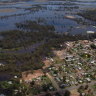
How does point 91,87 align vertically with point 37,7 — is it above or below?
below

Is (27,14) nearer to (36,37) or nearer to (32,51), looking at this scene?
(36,37)

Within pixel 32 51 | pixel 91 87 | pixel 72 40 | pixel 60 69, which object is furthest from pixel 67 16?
pixel 91 87

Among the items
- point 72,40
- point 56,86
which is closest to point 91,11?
point 72,40

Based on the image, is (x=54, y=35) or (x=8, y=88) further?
(x=54, y=35)

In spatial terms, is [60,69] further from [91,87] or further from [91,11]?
[91,11]

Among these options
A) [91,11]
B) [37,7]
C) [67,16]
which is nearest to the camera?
[67,16]

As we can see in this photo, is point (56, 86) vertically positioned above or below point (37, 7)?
below

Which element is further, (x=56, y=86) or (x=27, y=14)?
(x=27, y=14)

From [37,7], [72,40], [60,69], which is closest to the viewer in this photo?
[60,69]

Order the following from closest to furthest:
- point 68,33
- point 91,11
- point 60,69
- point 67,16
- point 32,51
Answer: point 60,69 → point 32,51 → point 68,33 → point 67,16 → point 91,11
